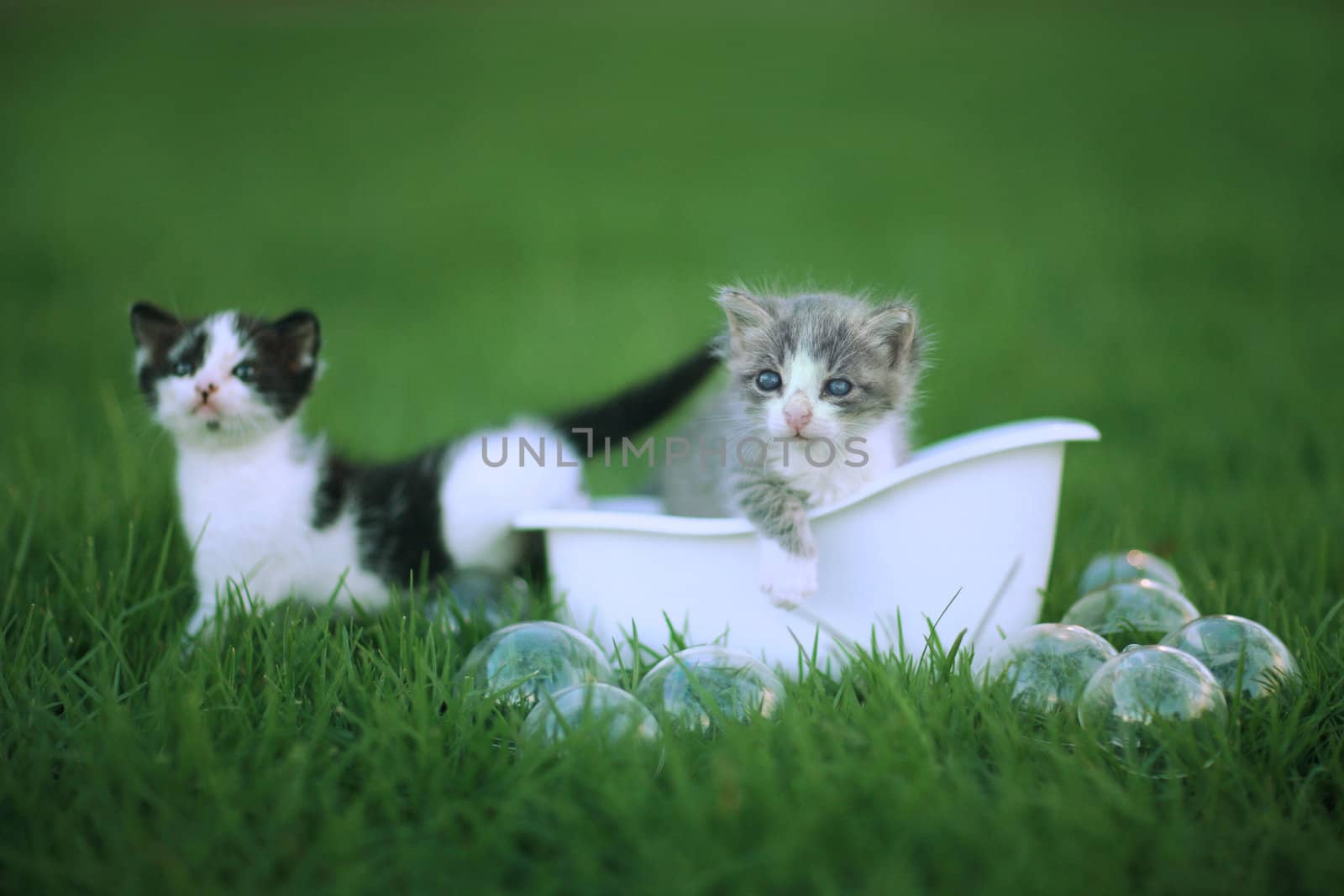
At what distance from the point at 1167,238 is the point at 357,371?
4.91 meters

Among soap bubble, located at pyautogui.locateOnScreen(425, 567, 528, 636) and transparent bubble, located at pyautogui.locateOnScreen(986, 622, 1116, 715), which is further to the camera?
soap bubble, located at pyautogui.locateOnScreen(425, 567, 528, 636)

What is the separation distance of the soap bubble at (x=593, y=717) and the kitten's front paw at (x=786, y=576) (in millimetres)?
392

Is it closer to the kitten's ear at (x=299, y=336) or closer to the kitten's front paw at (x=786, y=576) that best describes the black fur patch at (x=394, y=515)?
the kitten's ear at (x=299, y=336)

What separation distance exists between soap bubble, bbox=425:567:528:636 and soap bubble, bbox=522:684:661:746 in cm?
49

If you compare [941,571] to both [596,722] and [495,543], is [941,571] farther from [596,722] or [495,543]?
[495,543]

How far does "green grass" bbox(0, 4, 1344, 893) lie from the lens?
5.29 ft

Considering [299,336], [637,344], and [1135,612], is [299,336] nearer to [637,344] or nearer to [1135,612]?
[1135,612]

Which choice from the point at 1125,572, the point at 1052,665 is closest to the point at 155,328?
the point at 1052,665

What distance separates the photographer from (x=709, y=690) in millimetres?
1943

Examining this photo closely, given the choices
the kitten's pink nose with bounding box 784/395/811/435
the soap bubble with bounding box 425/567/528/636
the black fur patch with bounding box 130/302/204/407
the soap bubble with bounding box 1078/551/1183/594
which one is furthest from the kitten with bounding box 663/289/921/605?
the black fur patch with bounding box 130/302/204/407

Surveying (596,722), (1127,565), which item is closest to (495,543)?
(596,722)

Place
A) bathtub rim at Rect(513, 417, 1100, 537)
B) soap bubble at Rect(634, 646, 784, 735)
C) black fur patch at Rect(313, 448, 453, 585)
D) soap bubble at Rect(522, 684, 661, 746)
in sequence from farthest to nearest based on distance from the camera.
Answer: black fur patch at Rect(313, 448, 453, 585) → bathtub rim at Rect(513, 417, 1100, 537) → soap bubble at Rect(634, 646, 784, 735) → soap bubble at Rect(522, 684, 661, 746)

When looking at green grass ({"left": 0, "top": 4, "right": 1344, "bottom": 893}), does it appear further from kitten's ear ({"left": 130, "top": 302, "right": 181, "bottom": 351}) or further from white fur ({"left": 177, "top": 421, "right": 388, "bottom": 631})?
kitten's ear ({"left": 130, "top": 302, "right": 181, "bottom": 351})

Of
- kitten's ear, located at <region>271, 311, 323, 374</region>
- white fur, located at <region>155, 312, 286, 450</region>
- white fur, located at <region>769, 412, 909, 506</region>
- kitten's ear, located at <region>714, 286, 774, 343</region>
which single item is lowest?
white fur, located at <region>769, 412, 909, 506</region>
